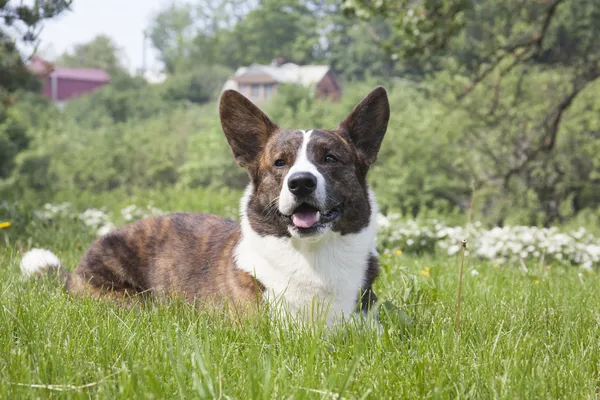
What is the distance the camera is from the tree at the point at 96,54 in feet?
232

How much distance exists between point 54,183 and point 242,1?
52016 mm

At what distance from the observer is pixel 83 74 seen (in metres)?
63.0

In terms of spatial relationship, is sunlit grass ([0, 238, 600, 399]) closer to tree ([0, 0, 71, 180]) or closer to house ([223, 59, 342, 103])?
tree ([0, 0, 71, 180])

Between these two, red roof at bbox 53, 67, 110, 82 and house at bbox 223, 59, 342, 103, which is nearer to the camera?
house at bbox 223, 59, 342, 103

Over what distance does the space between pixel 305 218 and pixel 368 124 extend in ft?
2.79

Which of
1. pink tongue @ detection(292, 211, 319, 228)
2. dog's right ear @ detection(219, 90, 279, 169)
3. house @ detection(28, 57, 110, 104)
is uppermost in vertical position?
dog's right ear @ detection(219, 90, 279, 169)

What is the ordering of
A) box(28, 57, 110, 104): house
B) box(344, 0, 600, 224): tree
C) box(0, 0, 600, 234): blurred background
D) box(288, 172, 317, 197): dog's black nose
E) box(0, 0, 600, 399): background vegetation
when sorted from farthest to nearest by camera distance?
box(28, 57, 110, 104): house, box(344, 0, 600, 224): tree, box(0, 0, 600, 234): blurred background, box(288, 172, 317, 197): dog's black nose, box(0, 0, 600, 399): background vegetation

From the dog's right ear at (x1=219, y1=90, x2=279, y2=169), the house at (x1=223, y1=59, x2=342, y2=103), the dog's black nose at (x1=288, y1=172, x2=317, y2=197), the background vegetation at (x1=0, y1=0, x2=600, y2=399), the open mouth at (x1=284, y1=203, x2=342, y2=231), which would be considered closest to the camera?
the background vegetation at (x1=0, y1=0, x2=600, y2=399)

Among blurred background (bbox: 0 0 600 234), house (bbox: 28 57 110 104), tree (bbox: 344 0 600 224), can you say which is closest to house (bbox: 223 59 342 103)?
blurred background (bbox: 0 0 600 234)

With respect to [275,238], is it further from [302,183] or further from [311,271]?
[302,183]

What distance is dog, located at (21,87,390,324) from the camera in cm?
309

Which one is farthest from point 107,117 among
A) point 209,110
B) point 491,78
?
point 491,78

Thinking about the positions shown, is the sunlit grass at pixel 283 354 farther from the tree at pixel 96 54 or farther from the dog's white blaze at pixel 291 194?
the tree at pixel 96 54

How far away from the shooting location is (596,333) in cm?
290
